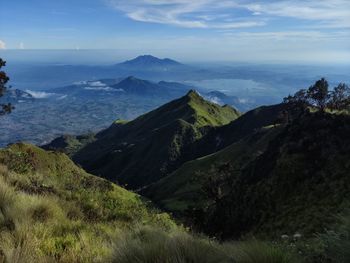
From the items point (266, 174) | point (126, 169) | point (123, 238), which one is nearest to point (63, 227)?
point (123, 238)

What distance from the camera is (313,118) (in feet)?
151

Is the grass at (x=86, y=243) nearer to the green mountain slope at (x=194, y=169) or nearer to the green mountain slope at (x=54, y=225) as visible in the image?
the green mountain slope at (x=54, y=225)

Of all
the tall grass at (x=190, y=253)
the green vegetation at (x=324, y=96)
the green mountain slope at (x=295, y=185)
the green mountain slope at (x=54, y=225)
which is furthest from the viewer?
the green vegetation at (x=324, y=96)

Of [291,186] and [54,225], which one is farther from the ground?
[54,225]

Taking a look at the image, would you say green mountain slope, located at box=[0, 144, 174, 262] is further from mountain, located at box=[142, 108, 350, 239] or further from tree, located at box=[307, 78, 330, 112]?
tree, located at box=[307, 78, 330, 112]

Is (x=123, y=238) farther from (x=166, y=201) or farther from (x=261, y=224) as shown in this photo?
(x=166, y=201)

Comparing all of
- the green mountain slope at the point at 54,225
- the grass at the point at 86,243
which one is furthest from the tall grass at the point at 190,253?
the green mountain slope at the point at 54,225

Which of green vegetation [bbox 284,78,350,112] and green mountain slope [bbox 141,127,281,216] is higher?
green vegetation [bbox 284,78,350,112]

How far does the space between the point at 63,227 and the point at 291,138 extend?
40.0 m

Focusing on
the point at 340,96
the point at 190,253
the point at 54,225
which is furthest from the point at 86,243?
the point at 340,96

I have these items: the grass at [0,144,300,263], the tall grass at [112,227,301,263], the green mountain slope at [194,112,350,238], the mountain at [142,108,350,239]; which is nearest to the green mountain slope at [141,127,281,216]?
the mountain at [142,108,350,239]

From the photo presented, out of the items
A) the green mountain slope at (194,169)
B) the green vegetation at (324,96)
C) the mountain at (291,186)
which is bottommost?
the green mountain slope at (194,169)

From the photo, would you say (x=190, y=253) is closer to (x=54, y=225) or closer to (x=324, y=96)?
(x=54, y=225)

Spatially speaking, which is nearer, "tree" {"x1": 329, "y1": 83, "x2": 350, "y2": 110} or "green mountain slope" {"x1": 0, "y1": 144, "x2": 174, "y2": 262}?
"green mountain slope" {"x1": 0, "y1": 144, "x2": 174, "y2": 262}
